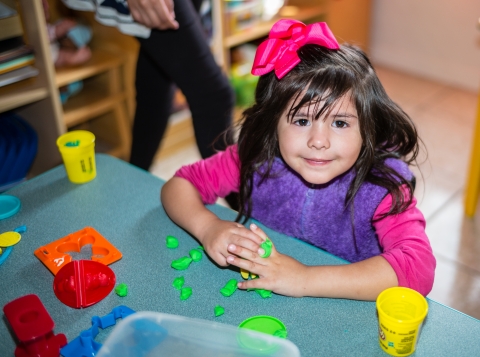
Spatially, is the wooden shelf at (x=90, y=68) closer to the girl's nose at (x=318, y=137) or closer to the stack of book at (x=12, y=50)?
the stack of book at (x=12, y=50)

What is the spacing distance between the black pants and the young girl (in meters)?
0.31

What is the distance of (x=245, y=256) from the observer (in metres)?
0.82

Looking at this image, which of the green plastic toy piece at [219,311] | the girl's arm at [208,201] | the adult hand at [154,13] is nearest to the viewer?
the green plastic toy piece at [219,311]

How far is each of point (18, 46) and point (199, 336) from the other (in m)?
1.23

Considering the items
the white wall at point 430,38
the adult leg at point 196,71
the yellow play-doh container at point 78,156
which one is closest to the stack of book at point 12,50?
the adult leg at point 196,71

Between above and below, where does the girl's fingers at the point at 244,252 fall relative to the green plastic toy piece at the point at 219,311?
above

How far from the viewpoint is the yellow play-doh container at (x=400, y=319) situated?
2.17 feet

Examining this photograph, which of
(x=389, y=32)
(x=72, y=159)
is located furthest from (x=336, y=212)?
(x=389, y=32)

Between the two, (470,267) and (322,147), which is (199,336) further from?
(470,267)

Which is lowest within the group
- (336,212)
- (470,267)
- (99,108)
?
(470,267)

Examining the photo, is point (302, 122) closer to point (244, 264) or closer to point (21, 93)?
point (244, 264)

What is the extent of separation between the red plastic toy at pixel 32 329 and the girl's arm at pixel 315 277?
0.26 meters

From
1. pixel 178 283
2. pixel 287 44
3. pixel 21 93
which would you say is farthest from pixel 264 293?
pixel 21 93

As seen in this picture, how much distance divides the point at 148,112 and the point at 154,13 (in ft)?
1.26
